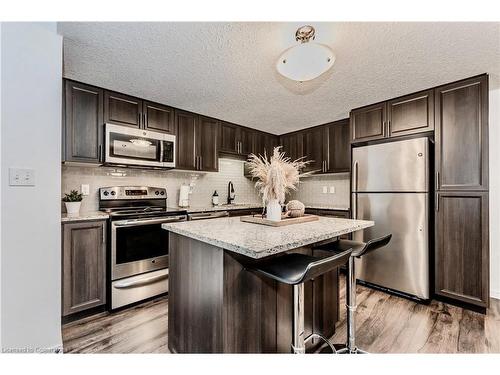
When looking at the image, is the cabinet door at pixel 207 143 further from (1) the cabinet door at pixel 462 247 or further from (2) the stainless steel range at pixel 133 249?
(1) the cabinet door at pixel 462 247

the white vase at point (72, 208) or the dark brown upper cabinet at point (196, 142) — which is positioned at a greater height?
the dark brown upper cabinet at point (196, 142)

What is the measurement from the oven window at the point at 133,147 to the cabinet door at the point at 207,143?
621 mm

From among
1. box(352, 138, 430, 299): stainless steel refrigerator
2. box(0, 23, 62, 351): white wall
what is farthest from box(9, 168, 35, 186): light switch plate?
box(352, 138, 430, 299): stainless steel refrigerator

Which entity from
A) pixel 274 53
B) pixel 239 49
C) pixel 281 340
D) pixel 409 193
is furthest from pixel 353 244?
pixel 239 49

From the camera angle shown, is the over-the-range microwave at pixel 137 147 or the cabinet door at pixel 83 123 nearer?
the cabinet door at pixel 83 123

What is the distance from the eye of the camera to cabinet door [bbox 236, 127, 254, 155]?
379 centimetres

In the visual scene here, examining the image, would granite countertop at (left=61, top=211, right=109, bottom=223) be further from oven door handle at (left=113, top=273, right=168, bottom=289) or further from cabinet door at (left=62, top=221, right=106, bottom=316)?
oven door handle at (left=113, top=273, right=168, bottom=289)

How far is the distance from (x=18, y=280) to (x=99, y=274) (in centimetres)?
79

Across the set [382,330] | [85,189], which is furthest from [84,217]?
[382,330]

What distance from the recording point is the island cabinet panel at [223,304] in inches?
47.3

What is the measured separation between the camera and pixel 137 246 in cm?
239

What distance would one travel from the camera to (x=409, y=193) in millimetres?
2479

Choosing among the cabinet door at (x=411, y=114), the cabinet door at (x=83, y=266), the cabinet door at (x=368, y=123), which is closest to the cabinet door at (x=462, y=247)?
the cabinet door at (x=411, y=114)

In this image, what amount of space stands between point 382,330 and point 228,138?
2899 millimetres
